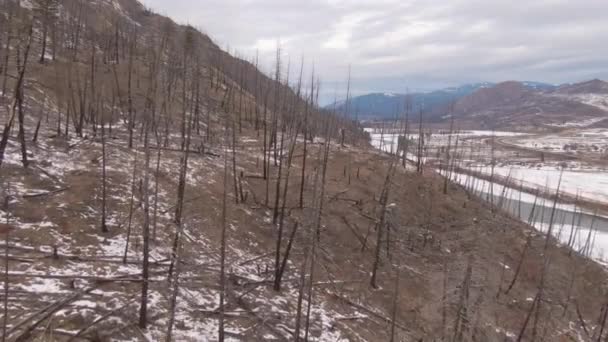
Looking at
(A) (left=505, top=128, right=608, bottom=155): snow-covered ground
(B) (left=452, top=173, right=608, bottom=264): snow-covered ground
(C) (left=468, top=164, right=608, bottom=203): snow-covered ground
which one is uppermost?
(A) (left=505, top=128, right=608, bottom=155): snow-covered ground

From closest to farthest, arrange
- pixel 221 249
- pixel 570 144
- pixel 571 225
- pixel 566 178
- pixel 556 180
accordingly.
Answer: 1. pixel 221 249
2. pixel 571 225
3. pixel 556 180
4. pixel 566 178
5. pixel 570 144

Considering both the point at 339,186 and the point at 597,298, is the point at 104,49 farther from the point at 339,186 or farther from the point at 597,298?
the point at 597,298

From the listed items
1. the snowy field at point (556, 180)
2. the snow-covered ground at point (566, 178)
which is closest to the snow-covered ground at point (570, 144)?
the snowy field at point (556, 180)

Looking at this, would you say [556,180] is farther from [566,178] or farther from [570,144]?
[570,144]

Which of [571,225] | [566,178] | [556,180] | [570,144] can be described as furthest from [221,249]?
[570,144]

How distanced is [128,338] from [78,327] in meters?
1.99

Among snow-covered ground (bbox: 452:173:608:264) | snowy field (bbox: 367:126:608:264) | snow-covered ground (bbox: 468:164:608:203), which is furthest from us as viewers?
snow-covered ground (bbox: 468:164:608:203)

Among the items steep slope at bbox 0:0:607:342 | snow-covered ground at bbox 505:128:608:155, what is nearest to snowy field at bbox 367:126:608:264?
snow-covered ground at bbox 505:128:608:155

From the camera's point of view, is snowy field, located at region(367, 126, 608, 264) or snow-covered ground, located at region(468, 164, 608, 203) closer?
snowy field, located at region(367, 126, 608, 264)

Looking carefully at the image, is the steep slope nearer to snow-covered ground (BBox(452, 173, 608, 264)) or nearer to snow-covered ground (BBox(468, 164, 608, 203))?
snow-covered ground (BBox(452, 173, 608, 264))

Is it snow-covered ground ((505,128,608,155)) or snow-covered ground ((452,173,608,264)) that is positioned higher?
snow-covered ground ((505,128,608,155))

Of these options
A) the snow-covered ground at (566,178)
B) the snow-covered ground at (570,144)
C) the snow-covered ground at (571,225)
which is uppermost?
the snow-covered ground at (570,144)

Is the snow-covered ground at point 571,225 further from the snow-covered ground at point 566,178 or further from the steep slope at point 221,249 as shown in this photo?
the steep slope at point 221,249

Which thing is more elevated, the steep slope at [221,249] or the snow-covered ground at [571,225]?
the steep slope at [221,249]
